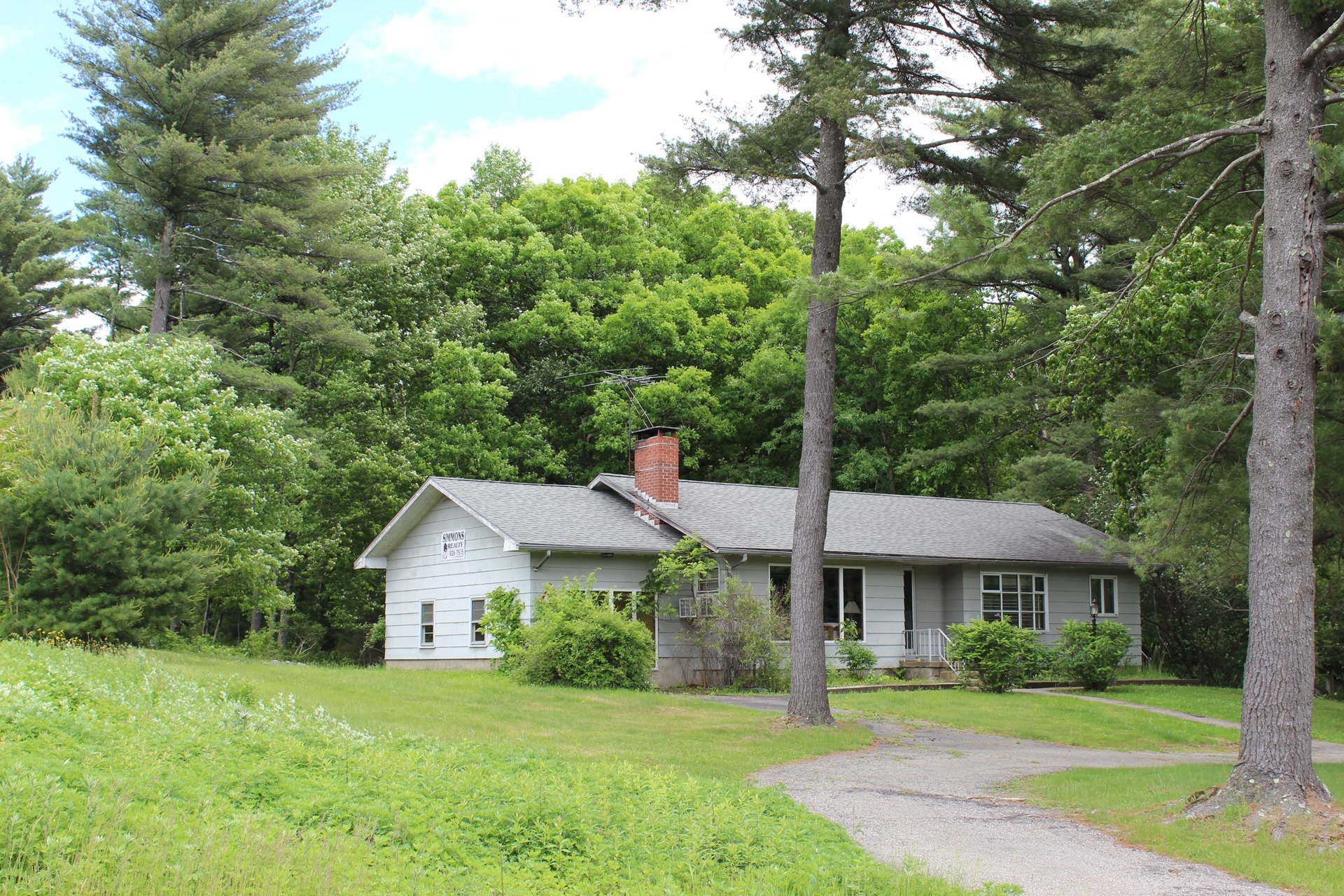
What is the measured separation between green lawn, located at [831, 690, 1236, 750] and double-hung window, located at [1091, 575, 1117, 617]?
25.2ft

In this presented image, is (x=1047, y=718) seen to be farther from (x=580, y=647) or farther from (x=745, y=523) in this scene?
(x=745, y=523)

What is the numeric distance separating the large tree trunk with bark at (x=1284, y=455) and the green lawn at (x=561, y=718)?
453 cm

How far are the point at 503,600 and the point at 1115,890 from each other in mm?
15037

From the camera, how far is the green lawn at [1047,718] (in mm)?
15727

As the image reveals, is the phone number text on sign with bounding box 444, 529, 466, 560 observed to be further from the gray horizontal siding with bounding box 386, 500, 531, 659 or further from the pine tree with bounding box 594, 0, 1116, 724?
the pine tree with bounding box 594, 0, 1116, 724

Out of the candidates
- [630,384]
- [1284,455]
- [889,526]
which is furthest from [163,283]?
[1284,455]

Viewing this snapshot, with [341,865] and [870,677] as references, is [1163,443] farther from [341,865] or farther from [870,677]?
[341,865]

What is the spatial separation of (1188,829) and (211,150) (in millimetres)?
24760

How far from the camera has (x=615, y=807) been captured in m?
6.80

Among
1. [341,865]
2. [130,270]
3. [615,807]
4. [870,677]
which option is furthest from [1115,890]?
[130,270]

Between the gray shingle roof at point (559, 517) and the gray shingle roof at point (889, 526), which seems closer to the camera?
the gray shingle roof at point (559, 517)

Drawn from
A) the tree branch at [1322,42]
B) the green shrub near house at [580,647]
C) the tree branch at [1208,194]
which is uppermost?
the tree branch at [1322,42]

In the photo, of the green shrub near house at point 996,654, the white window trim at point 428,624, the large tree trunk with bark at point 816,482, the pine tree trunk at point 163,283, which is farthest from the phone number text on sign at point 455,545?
the green shrub near house at point 996,654

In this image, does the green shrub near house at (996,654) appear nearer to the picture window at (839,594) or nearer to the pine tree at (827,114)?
the picture window at (839,594)
